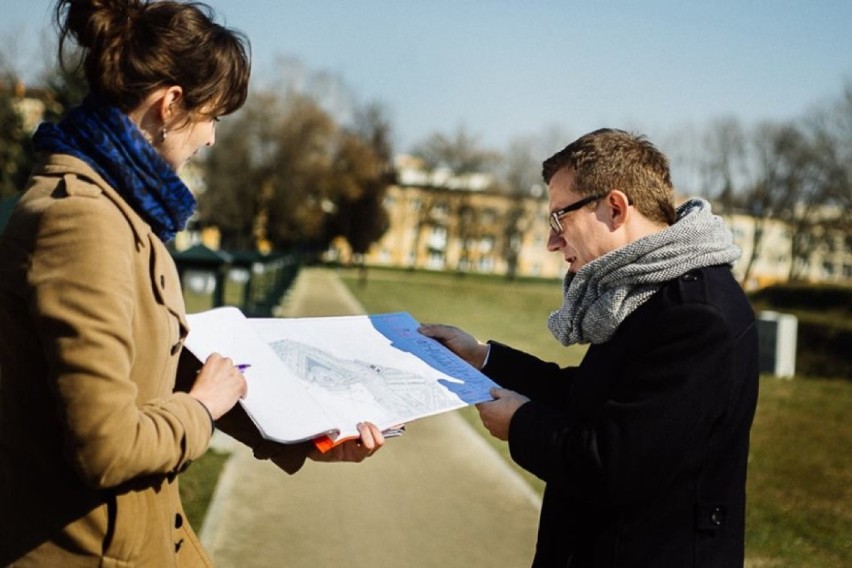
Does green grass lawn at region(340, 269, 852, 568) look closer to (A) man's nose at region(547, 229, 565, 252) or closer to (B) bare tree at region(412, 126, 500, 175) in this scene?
(A) man's nose at region(547, 229, 565, 252)

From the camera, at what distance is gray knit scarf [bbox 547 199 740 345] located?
212 centimetres

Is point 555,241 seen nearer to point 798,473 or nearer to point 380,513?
point 380,513

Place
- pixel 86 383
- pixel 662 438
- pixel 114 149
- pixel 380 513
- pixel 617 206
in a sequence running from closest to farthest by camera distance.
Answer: pixel 86 383, pixel 114 149, pixel 662 438, pixel 617 206, pixel 380 513

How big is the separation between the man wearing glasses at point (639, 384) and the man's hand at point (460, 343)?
1.58ft

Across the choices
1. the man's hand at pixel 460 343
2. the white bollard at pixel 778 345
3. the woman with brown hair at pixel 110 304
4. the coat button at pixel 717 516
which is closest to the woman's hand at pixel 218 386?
the woman with brown hair at pixel 110 304

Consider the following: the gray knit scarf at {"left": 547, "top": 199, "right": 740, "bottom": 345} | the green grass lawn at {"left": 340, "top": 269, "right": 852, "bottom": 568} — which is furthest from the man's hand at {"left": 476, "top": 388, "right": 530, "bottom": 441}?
the green grass lawn at {"left": 340, "top": 269, "right": 852, "bottom": 568}

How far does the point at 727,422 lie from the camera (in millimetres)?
2062

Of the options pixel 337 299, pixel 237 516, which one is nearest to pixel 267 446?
pixel 237 516

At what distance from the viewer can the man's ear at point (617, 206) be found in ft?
7.30

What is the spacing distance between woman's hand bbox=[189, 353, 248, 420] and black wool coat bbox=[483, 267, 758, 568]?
27.5 inches

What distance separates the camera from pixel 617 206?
224 centimetres

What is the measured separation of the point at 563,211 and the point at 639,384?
55 centimetres

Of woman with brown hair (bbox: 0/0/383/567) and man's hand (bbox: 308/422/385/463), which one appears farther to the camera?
man's hand (bbox: 308/422/385/463)

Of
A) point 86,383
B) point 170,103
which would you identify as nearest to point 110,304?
point 86,383
